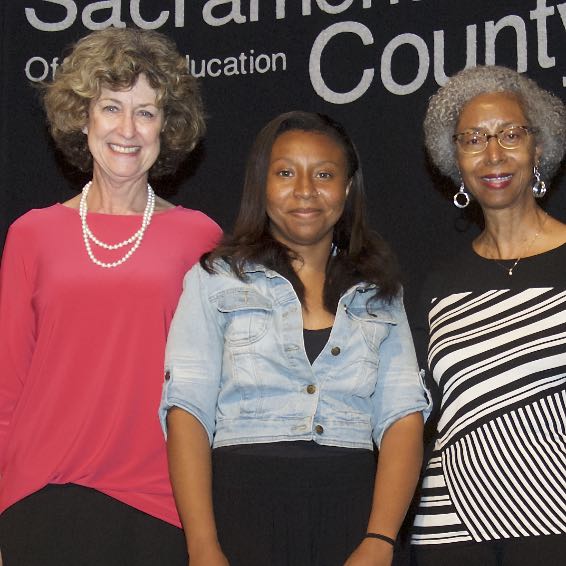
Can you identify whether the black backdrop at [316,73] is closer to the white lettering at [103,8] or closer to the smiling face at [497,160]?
the white lettering at [103,8]

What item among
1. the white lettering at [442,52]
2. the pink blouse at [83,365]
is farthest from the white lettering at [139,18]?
the pink blouse at [83,365]

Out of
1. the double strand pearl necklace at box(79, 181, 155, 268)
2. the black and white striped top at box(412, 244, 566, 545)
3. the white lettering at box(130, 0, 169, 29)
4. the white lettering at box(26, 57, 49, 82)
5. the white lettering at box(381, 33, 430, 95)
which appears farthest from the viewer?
the white lettering at box(26, 57, 49, 82)

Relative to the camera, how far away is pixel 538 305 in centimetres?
257

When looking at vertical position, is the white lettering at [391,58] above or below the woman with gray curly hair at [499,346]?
above

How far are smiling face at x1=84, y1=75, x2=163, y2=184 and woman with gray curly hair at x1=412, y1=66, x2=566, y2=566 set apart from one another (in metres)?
0.83

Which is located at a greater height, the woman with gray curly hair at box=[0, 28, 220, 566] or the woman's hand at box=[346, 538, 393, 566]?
the woman with gray curly hair at box=[0, 28, 220, 566]

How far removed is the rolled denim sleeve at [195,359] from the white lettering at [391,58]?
5.07 feet

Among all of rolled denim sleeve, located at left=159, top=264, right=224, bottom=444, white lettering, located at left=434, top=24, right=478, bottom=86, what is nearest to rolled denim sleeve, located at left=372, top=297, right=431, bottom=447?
rolled denim sleeve, located at left=159, top=264, right=224, bottom=444

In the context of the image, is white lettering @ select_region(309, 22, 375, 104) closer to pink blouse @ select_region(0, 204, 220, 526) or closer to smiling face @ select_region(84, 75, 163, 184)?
smiling face @ select_region(84, 75, 163, 184)

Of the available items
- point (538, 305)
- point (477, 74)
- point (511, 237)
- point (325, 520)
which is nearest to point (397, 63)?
point (477, 74)

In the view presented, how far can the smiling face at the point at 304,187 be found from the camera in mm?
2568

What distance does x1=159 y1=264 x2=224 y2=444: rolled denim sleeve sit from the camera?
8.01ft

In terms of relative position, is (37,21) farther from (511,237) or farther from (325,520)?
(325,520)

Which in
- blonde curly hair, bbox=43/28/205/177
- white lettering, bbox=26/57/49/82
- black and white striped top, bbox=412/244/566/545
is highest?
white lettering, bbox=26/57/49/82
